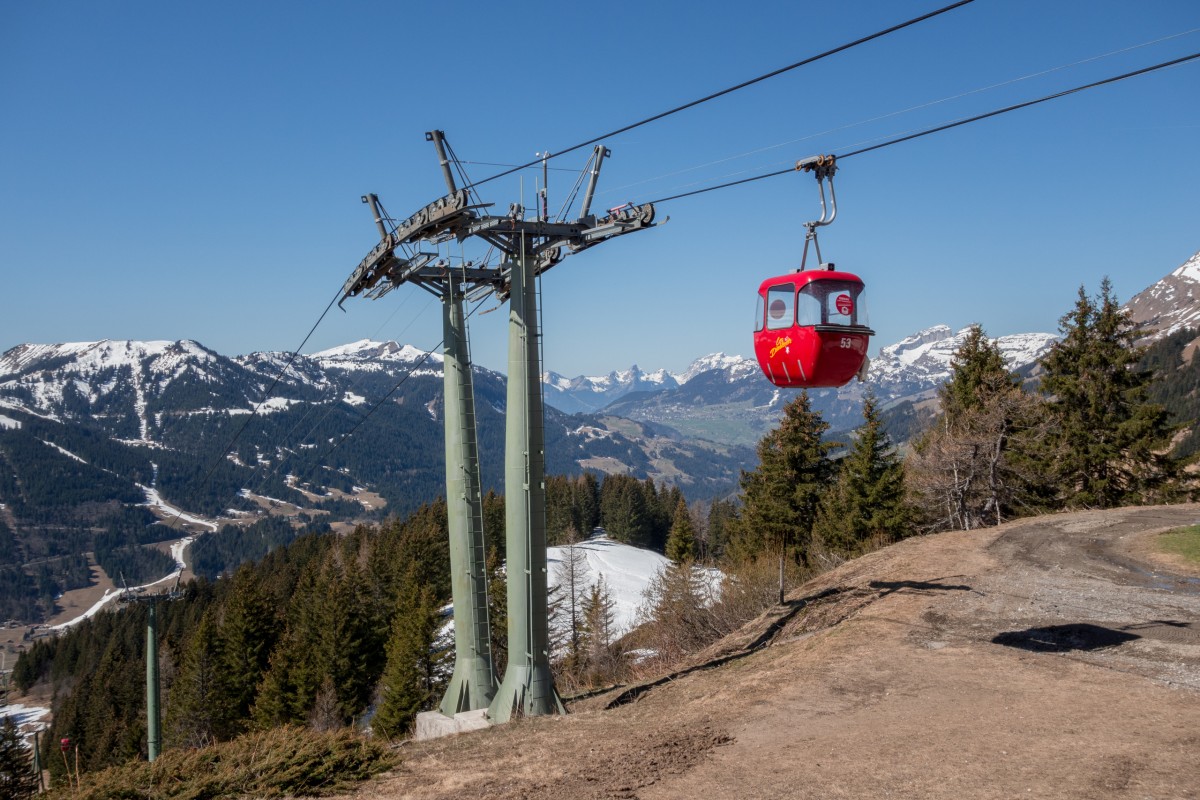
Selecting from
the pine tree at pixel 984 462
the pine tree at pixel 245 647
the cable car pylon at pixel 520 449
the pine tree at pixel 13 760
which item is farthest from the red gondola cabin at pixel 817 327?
the pine tree at pixel 245 647

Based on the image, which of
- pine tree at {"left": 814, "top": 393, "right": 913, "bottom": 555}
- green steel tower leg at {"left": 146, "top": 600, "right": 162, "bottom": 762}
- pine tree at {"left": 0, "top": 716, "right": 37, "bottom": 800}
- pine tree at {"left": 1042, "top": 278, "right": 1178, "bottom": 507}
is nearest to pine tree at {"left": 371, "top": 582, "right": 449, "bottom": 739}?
green steel tower leg at {"left": 146, "top": 600, "right": 162, "bottom": 762}

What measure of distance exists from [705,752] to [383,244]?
42.7 feet

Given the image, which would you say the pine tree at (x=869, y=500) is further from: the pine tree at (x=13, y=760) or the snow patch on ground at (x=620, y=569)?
the pine tree at (x=13, y=760)

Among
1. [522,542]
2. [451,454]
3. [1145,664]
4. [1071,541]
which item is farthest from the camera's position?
[1071,541]

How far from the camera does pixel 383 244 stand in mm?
18766

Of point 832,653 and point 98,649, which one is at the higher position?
point 832,653

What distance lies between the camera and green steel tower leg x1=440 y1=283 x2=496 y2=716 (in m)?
17.9

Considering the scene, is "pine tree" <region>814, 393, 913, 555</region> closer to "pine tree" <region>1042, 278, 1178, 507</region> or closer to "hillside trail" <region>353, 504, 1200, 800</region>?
"pine tree" <region>1042, 278, 1178, 507</region>

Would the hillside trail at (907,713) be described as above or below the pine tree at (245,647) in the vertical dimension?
above

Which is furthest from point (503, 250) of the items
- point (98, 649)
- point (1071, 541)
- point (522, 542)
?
point (98, 649)

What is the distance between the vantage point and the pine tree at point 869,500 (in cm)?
4025

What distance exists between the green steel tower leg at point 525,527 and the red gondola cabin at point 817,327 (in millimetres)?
4537

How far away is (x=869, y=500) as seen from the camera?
4078cm

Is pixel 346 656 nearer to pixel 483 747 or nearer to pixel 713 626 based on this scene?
pixel 713 626
